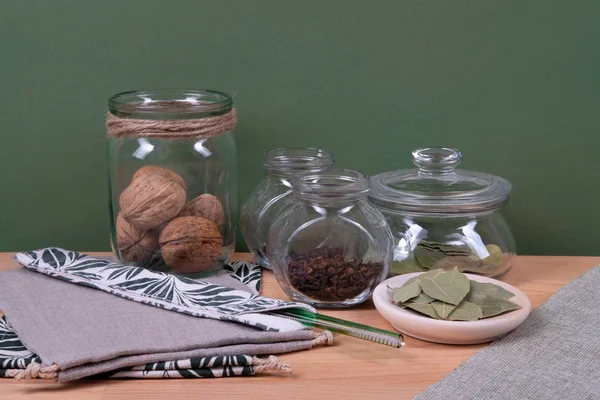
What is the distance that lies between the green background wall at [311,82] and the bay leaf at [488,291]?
362mm

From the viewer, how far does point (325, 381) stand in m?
0.85

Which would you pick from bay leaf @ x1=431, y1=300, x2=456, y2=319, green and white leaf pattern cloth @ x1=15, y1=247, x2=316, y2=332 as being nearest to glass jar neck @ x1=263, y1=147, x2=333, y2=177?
green and white leaf pattern cloth @ x1=15, y1=247, x2=316, y2=332

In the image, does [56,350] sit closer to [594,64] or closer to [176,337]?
[176,337]

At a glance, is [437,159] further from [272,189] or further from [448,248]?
[272,189]

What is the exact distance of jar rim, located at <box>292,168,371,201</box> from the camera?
1.04 m

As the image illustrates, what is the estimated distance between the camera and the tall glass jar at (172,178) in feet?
3.67

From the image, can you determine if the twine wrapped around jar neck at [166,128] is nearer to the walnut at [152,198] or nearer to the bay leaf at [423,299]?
the walnut at [152,198]

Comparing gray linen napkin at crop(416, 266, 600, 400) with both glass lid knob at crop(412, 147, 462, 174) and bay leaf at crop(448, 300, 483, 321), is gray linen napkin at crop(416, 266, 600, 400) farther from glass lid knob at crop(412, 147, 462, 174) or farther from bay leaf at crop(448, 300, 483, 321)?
glass lid knob at crop(412, 147, 462, 174)

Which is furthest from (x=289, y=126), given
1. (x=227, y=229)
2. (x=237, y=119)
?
(x=227, y=229)

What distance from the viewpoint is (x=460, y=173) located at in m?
1.21

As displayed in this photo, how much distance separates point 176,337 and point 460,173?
528mm

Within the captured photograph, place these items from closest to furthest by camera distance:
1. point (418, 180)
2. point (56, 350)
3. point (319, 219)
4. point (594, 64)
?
point (56, 350), point (319, 219), point (418, 180), point (594, 64)

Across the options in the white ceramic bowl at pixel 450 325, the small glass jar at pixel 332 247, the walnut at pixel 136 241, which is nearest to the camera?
the white ceramic bowl at pixel 450 325

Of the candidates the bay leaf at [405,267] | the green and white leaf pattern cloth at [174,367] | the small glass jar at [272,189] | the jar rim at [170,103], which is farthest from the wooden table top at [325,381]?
the jar rim at [170,103]
